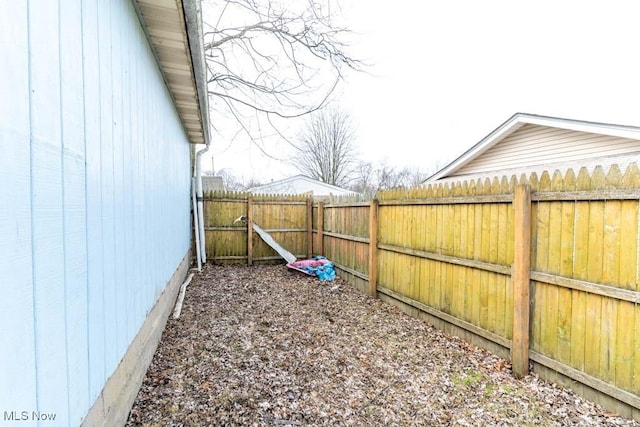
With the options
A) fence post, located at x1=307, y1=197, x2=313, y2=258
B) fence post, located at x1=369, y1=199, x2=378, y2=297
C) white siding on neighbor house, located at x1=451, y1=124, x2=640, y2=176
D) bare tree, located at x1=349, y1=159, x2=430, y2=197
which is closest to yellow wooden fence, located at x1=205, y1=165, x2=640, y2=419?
fence post, located at x1=369, y1=199, x2=378, y2=297

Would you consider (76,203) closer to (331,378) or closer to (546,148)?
(331,378)

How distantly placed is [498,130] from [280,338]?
7805 millimetres

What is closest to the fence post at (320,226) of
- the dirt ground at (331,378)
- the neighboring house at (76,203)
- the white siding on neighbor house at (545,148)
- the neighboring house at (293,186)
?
the dirt ground at (331,378)

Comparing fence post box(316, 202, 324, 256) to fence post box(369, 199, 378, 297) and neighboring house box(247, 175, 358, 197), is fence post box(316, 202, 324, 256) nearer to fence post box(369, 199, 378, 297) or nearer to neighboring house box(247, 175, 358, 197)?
fence post box(369, 199, 378, 297)

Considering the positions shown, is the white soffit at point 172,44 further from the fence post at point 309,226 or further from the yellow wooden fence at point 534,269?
the fence post at point 309,226

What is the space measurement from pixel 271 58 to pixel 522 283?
7307 mm

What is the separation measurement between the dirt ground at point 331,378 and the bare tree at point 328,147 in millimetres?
20699

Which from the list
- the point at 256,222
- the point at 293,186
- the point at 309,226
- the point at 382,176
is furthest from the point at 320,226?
the point at 382,176

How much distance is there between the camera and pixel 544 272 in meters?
2.87

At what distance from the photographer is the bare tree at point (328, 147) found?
79.8 ft

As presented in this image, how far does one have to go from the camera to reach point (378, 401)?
8.44 feet

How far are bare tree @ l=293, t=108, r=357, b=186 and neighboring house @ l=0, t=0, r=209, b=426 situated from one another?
21.8 metres

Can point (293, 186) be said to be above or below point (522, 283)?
above

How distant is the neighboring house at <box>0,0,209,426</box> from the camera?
998 millimetres
